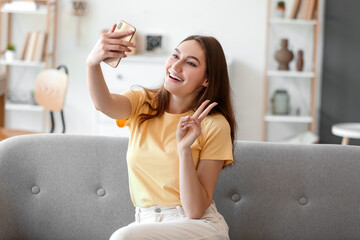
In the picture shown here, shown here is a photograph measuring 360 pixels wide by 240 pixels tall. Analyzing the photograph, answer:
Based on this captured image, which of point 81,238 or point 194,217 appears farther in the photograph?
point 81,238

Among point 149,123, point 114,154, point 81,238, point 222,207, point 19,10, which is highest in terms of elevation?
point 19,10

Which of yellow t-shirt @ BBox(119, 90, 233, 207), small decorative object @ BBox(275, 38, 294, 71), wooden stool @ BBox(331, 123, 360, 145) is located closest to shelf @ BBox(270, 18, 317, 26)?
small decorative object @ BBox(275, 38, 294, 71)

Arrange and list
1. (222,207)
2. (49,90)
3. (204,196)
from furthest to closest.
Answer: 1. (49,90)
2. (222,207)
3. (204,196)

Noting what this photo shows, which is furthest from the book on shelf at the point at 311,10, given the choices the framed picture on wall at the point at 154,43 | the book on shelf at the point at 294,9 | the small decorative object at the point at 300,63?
the framed picture on wall at the point at 154,43

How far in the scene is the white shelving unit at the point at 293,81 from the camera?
4.87m

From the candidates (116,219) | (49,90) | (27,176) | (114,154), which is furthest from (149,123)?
(49,90)

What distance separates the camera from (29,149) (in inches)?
77.9

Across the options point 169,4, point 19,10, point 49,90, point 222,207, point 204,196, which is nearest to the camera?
point 204,196

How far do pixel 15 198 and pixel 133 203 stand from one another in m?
0.43

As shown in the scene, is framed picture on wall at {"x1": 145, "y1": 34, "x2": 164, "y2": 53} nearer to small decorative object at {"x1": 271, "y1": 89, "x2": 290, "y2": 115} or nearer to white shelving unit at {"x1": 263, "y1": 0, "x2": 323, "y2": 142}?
white shelving unit at {"x1": 263, "y1": 0, "x2": 323, "y2": 142}

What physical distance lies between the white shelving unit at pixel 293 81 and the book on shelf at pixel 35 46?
1.94 meters

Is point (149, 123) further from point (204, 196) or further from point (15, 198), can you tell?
point (15, 198)

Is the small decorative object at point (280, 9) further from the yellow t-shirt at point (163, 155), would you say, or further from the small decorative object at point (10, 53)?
the yellow t-shirt at point (163, 155)

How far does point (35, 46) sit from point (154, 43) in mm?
1036
